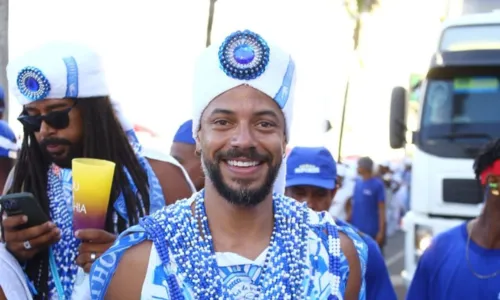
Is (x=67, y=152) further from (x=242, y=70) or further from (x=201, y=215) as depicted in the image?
(x=242, y=70)

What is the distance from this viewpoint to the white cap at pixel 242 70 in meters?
2.69

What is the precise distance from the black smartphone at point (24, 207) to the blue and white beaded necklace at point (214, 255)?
21.4 inches

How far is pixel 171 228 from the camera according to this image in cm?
267

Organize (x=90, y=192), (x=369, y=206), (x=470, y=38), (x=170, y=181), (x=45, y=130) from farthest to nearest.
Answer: (x=369, y=206)
(x=470, y=38)
(x=170, y=181)
(x=45, y=130)
(x=90, y=192)

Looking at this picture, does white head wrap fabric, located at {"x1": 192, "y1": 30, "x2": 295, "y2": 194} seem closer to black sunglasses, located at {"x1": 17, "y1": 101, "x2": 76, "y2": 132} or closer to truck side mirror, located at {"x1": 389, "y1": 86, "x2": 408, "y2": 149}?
black sunglasses, located at {"x1": 17, "y1": 101, "x2": 76, "y2": 132}

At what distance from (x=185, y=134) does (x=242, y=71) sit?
2.89 m

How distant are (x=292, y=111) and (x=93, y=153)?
94cm

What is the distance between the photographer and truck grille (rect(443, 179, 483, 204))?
25.6 feet

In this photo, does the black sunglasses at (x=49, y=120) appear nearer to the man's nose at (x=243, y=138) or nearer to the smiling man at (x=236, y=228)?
the smiling man at (x=236, y=228)

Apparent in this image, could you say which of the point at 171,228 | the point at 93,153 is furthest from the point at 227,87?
the point at 93,153

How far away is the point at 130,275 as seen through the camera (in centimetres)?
260

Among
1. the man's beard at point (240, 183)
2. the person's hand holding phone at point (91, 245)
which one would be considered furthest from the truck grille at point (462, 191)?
the man's beard at point (240, 183)

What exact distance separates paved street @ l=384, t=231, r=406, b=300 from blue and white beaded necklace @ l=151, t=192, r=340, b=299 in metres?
9.04

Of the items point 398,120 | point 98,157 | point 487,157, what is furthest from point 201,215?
point 398,120
